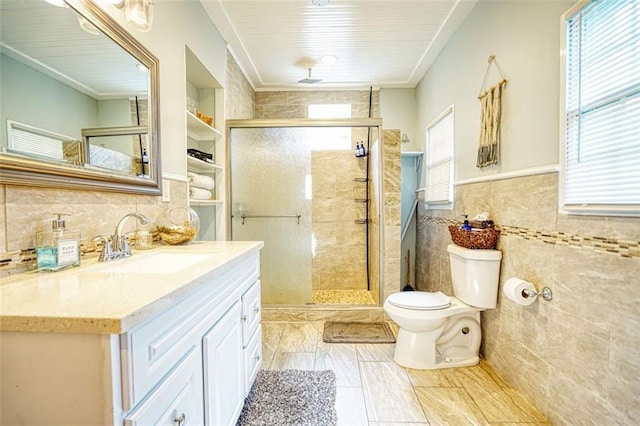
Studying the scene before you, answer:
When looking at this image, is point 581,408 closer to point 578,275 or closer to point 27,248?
point 578,275

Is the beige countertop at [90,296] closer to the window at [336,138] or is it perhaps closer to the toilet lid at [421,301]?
the toilet lid at [421,301]

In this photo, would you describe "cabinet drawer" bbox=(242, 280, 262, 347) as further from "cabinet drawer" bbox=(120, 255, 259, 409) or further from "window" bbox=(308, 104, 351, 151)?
"window" bbox=(308, 104, 351, 151)

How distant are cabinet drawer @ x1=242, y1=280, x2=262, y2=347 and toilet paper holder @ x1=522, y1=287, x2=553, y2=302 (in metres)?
1.44

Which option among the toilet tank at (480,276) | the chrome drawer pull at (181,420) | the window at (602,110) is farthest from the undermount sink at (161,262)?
the window at (602,110)

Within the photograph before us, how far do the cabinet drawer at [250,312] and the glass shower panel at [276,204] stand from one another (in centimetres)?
116

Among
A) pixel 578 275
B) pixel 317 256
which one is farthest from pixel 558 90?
pixel 317 256

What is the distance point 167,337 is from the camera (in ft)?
2.52

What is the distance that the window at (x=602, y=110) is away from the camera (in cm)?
104

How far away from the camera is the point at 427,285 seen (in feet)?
9.91

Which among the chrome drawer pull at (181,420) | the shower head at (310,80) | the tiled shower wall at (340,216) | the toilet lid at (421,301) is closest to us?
the chrome drawer pull at (181,420)

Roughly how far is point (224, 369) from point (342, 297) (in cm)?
240

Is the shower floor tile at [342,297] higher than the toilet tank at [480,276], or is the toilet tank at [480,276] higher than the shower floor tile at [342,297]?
the toilet tank at [480,276]

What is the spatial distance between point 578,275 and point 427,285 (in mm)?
1821

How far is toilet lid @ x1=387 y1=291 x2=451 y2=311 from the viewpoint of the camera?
74.1 inches
